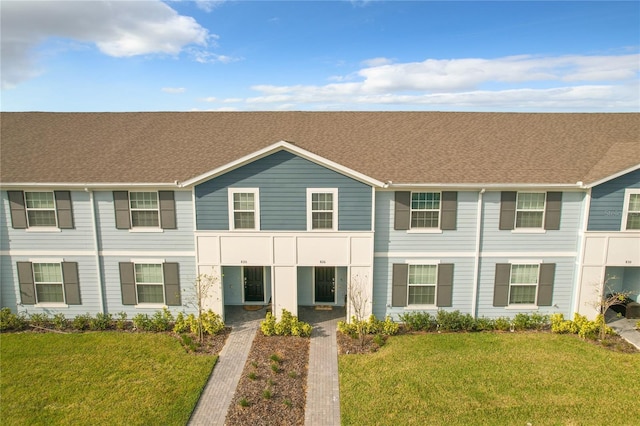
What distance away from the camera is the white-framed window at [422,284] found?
49.3ft

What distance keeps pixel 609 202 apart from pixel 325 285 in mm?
11547

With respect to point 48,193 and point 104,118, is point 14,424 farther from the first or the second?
point 104,118

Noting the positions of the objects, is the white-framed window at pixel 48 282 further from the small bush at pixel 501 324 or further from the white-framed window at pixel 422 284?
the small bush at pixel 501 324

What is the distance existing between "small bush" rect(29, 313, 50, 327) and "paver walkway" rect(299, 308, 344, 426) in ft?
33.1

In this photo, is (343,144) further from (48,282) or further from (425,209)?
(48,282)

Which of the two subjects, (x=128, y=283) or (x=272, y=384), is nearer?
(x=272, y=384)

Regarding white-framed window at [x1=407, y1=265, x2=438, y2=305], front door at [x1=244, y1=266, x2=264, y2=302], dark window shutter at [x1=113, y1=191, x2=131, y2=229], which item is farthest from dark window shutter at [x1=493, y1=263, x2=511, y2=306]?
dark window shutter at [x1=113, y1=191, x2=131, y2=229]

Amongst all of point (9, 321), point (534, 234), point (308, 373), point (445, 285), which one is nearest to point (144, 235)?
point (9, 321)

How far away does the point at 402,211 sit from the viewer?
14500 millimetres

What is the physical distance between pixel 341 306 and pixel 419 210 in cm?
563

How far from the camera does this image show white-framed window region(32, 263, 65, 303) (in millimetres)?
15172

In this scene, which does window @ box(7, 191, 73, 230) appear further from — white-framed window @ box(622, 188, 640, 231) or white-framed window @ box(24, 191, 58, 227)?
white-framed window @ box(622, 188, 640, 231)

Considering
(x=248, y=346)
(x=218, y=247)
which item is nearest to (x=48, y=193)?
(x=218, y=247)

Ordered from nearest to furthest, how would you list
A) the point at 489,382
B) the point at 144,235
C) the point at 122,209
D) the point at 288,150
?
1. the point at 489,382
2. the point at 288,150
3. the point at 122,209
4. the point at 144,235
